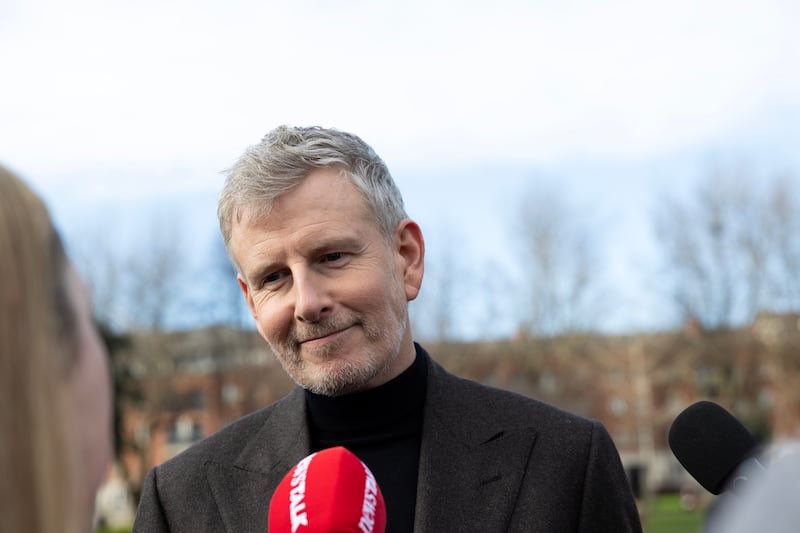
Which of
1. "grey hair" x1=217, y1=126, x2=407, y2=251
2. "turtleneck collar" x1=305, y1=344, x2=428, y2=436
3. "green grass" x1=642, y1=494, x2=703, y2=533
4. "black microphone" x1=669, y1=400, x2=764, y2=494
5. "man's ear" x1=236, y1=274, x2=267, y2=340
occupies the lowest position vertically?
Answer: "green grass" x1=642, y1=494, x2=703, y2=533

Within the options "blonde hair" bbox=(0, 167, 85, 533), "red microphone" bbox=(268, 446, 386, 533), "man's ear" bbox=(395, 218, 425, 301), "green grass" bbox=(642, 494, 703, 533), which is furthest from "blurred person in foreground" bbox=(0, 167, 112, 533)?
"green grass" bbox=(642, 494, 703, 533)

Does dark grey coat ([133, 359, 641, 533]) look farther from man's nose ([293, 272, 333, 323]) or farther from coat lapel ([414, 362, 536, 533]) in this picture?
man's nose ([293, 272, 333, 323])

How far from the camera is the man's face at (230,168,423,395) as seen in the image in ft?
11.4

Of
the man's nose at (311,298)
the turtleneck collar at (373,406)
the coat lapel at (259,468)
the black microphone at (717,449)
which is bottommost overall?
the coat lapel at (259,468)

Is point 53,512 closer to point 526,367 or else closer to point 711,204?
point 711,204

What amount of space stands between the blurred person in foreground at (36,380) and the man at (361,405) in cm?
175

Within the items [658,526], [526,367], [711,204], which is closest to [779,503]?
[658,526]

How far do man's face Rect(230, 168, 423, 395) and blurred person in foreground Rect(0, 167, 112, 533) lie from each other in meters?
1.74

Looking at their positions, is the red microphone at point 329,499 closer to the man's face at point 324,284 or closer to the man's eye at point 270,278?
the man's face at point 324,284

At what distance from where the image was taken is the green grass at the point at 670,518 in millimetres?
38344

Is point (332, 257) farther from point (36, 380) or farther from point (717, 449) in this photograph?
point (36, 380)

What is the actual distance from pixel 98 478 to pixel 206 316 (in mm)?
51551

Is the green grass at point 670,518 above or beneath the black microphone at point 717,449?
beneath

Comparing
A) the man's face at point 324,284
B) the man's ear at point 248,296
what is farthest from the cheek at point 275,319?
the man's ear at point 248,296
